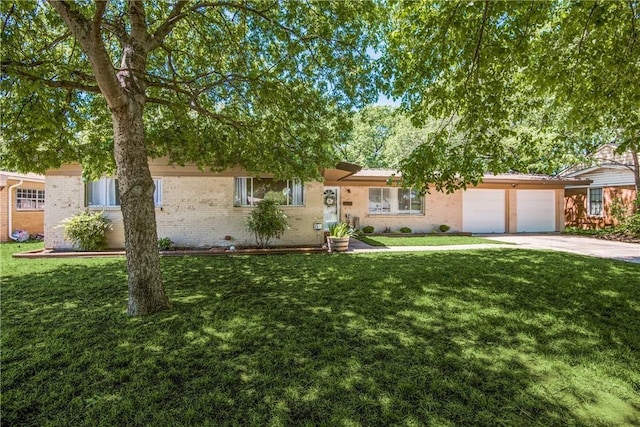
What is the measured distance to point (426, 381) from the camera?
2.85m

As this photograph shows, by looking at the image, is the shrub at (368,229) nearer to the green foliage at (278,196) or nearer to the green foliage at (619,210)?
the green foliage at (278,196)

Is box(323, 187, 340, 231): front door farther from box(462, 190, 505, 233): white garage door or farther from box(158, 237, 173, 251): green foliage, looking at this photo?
box(158, 237, 173, 251): green foliage

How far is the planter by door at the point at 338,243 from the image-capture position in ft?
35.2

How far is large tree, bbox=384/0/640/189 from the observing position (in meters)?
4.92

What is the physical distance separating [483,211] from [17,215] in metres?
21.7

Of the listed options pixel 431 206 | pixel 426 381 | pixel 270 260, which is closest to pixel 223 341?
pixel 426 381

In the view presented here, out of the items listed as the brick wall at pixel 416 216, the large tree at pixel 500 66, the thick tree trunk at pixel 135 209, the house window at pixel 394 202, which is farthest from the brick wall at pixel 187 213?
the thick tree trunk at pixel 135 209

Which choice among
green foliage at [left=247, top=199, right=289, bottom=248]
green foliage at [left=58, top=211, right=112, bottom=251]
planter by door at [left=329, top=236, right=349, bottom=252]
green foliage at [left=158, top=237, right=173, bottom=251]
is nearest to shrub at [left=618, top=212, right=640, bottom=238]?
planter by door at [left=329, top=236, right=349, bottom=252]

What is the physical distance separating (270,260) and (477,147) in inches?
231

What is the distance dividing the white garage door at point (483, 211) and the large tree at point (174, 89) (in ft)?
36.5

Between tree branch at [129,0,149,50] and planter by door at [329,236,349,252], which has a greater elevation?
tree branch at [129,0,149,50]

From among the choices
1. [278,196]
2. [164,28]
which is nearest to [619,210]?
[278,196]

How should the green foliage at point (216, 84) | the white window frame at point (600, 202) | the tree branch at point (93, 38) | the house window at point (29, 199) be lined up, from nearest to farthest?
the tree branch at point (93, 38), the green foliage at point (216, 84), the house window at point (29, 199), the white window frame at point (600, 202)

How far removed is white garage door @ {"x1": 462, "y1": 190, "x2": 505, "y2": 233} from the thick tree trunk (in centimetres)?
1552
